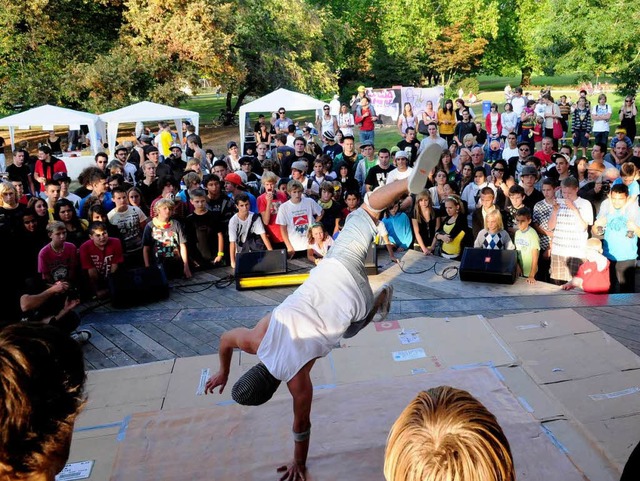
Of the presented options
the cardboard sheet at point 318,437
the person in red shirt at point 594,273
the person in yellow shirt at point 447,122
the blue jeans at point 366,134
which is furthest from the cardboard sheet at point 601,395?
the blue jeans at point 366,134

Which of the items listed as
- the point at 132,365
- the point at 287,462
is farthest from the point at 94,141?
the point at 287,462

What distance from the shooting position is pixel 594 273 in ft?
17.4

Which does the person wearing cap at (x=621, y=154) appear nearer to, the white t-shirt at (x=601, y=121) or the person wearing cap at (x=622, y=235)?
the person wearing cap at (x=622, y=235)

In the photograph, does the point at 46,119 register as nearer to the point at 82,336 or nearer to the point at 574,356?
the point at 82,336

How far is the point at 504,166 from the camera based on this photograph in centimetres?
750

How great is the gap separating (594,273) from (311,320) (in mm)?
3612

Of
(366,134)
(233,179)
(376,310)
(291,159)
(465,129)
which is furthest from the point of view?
(366,134)

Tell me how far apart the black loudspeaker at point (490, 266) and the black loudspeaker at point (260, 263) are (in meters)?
1.84

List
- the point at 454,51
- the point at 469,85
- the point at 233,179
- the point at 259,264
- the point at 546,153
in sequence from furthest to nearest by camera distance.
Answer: the point at 454,51 → the point at 469,85 → the point at 546,153 → the point at 233,179 → the point at 259,264

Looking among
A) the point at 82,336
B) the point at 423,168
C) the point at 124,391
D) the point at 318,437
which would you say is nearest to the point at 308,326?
the point at 318,437

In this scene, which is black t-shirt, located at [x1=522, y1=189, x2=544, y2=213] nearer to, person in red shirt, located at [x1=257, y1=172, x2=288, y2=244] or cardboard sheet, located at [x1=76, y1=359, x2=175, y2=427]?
person in red shirt, located at [x1=257, y1=172, x2=288, y2=244]

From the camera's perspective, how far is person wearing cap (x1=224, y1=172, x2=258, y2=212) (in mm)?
7068

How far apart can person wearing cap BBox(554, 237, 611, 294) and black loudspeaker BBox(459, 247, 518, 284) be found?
1.72 ft

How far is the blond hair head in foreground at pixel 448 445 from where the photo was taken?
1.08m
